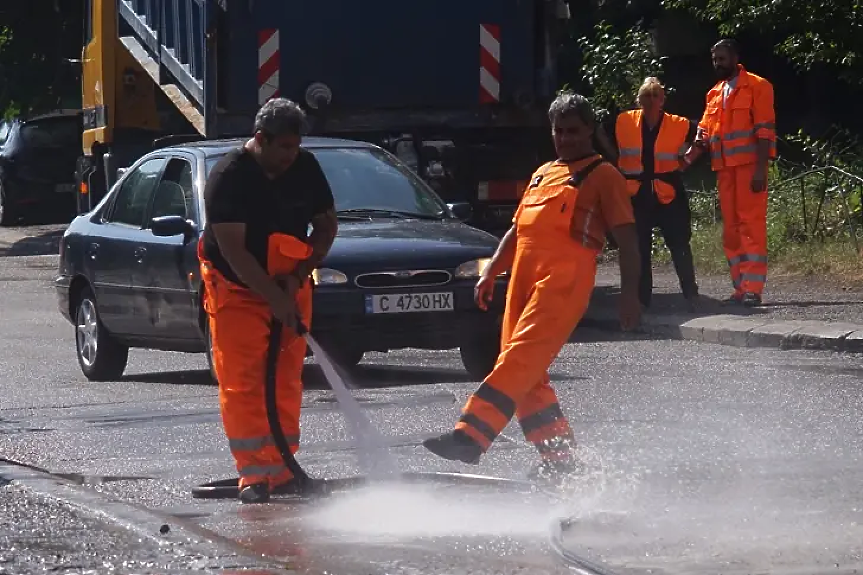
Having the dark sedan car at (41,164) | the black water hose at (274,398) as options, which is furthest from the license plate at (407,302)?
the dark sedan car at (41,164)

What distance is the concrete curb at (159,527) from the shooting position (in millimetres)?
6000

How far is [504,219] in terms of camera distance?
16.0m

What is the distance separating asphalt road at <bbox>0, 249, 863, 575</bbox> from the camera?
6234 mm

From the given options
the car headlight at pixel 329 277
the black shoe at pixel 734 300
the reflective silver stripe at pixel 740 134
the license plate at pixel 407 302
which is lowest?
the black shoe at pixel 734 300

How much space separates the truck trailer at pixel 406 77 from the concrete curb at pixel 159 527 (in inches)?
307

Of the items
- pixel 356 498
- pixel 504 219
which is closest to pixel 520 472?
pixel 356 498

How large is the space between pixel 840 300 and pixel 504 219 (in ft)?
9.03

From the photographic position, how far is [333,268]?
36.8 ft

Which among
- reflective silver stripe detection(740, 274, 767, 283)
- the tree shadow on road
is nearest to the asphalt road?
the tree shadow on road

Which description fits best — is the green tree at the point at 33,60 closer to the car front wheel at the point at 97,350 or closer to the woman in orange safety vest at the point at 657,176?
the woman in orange safety vest at the point at 657,176

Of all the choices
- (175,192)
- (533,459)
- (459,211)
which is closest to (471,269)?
(459,211)

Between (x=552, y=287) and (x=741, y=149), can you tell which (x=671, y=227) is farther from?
(x=552, y=287)

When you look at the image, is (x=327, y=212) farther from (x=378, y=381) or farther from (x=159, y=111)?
(x=159, y=111)

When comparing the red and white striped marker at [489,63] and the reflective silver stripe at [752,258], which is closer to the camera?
the reflective silver stripe at [752,258]
